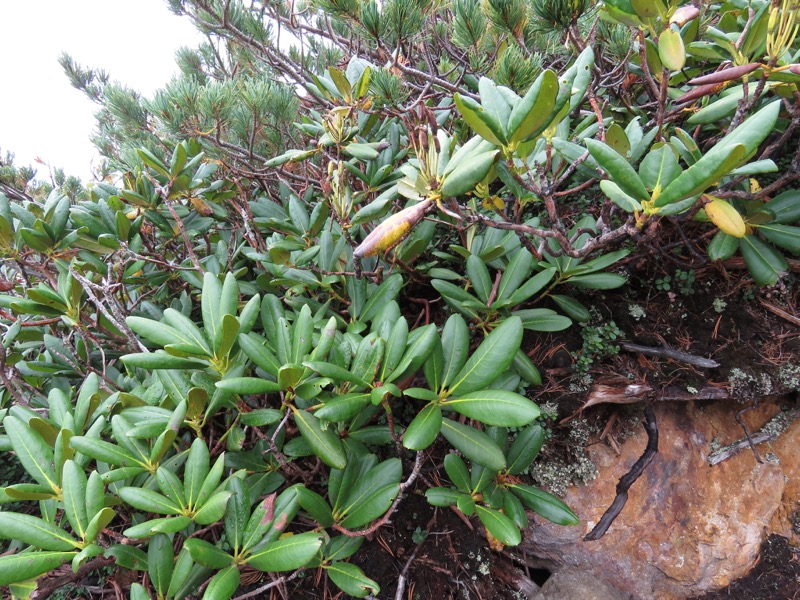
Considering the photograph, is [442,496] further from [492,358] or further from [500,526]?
[492,358]

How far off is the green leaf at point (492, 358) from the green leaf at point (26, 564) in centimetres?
82

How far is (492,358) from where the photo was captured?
0.94 m

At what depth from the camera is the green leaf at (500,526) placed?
94 centimetres

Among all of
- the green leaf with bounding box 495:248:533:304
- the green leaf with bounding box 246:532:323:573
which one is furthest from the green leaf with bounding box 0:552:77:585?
the green leaf with bounding box 495:248:533:304

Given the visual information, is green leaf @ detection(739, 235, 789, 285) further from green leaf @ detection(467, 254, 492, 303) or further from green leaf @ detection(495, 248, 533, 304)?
green leaf @ detection(467, 254, 492, 303)

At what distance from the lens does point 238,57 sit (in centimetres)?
288

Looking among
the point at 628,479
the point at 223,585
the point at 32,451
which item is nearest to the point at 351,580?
the point at 223,585

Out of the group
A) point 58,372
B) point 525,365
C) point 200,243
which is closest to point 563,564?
point 525,365

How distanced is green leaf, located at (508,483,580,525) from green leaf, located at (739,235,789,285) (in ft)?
2.65

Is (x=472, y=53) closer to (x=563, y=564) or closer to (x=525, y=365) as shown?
(x=525, y=365)

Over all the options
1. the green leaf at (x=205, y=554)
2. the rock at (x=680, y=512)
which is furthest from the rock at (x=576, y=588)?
the green leaf at (x=205, y=554)

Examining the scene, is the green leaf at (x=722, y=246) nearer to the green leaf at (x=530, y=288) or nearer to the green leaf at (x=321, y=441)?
the green leaf at (x=530, y=288)

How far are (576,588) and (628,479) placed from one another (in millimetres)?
346

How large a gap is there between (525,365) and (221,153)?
1462mm
